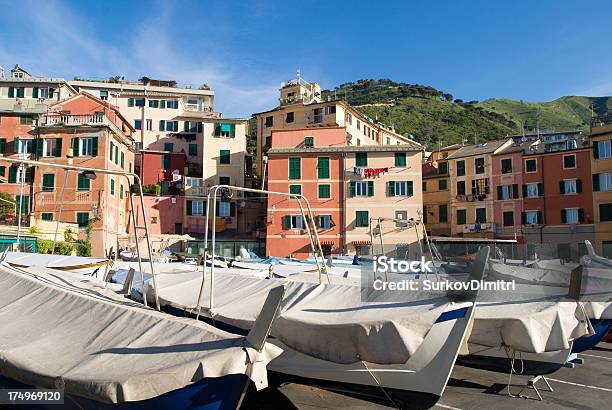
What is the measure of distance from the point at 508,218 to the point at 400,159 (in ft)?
41.2

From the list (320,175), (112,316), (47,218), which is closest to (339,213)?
(320,175)

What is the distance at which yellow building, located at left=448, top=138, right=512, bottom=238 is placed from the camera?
51.5m

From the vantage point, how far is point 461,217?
53250 millimetres

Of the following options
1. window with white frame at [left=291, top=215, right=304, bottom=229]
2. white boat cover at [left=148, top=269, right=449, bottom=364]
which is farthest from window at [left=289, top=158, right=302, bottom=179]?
white boat cover at [left=148, top=269, right=449, bottom=364]

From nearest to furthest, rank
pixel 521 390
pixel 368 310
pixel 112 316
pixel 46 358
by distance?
pixel 46 358 → pixel 112 316 → pixel 368 310 → pixel 521 390

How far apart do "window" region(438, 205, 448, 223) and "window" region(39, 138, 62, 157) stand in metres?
36.2

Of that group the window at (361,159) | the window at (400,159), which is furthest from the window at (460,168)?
the window at (361,159)

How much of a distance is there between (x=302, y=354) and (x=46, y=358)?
3308 mm

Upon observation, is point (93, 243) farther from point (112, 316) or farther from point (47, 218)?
point (112, 316)

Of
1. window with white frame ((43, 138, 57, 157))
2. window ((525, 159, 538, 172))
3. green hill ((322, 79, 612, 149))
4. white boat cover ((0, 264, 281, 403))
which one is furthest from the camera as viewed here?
green hill ((322, 79, 612, 149))

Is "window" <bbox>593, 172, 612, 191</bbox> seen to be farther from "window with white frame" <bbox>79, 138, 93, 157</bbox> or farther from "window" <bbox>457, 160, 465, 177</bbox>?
"window with white frame" <bbox>79, 138, 93, 157</bbox>

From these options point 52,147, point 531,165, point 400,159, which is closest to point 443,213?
point 531,165

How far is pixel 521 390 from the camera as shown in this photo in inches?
373

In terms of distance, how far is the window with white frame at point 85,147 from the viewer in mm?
40594
